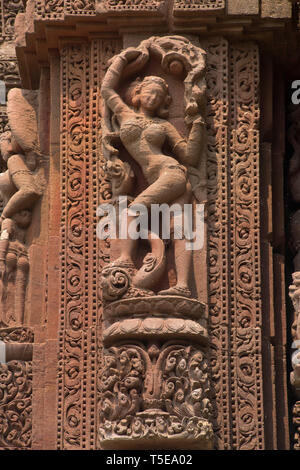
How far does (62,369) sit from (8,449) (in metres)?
0.77

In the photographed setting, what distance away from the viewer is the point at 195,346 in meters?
14.6

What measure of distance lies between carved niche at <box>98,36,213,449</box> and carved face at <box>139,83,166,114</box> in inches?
0.4

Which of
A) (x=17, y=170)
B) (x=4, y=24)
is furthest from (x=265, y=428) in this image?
(x=4, y=24)

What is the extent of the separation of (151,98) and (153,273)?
1.45m

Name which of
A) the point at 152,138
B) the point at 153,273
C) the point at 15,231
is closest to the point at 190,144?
the point at 152,138

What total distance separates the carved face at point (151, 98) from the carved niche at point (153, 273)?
0.01m

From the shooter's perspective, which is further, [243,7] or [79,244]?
[243,7]

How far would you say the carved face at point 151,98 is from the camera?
15102mm

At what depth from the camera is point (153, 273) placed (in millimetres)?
14633

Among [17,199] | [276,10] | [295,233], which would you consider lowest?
[295,233]

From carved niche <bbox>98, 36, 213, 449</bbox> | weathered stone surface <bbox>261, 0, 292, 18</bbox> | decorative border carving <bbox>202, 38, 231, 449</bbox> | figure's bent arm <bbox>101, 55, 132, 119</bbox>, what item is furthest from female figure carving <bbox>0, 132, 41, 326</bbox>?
weathered stone surface <bbox>261, 0, 292, 18</bbox>

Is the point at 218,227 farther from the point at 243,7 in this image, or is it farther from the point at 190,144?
the point at 243,7

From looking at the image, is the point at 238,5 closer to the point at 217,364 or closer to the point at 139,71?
the point at 139,71

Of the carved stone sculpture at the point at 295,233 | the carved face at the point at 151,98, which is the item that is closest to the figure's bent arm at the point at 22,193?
the carved face at the point at 151,98
